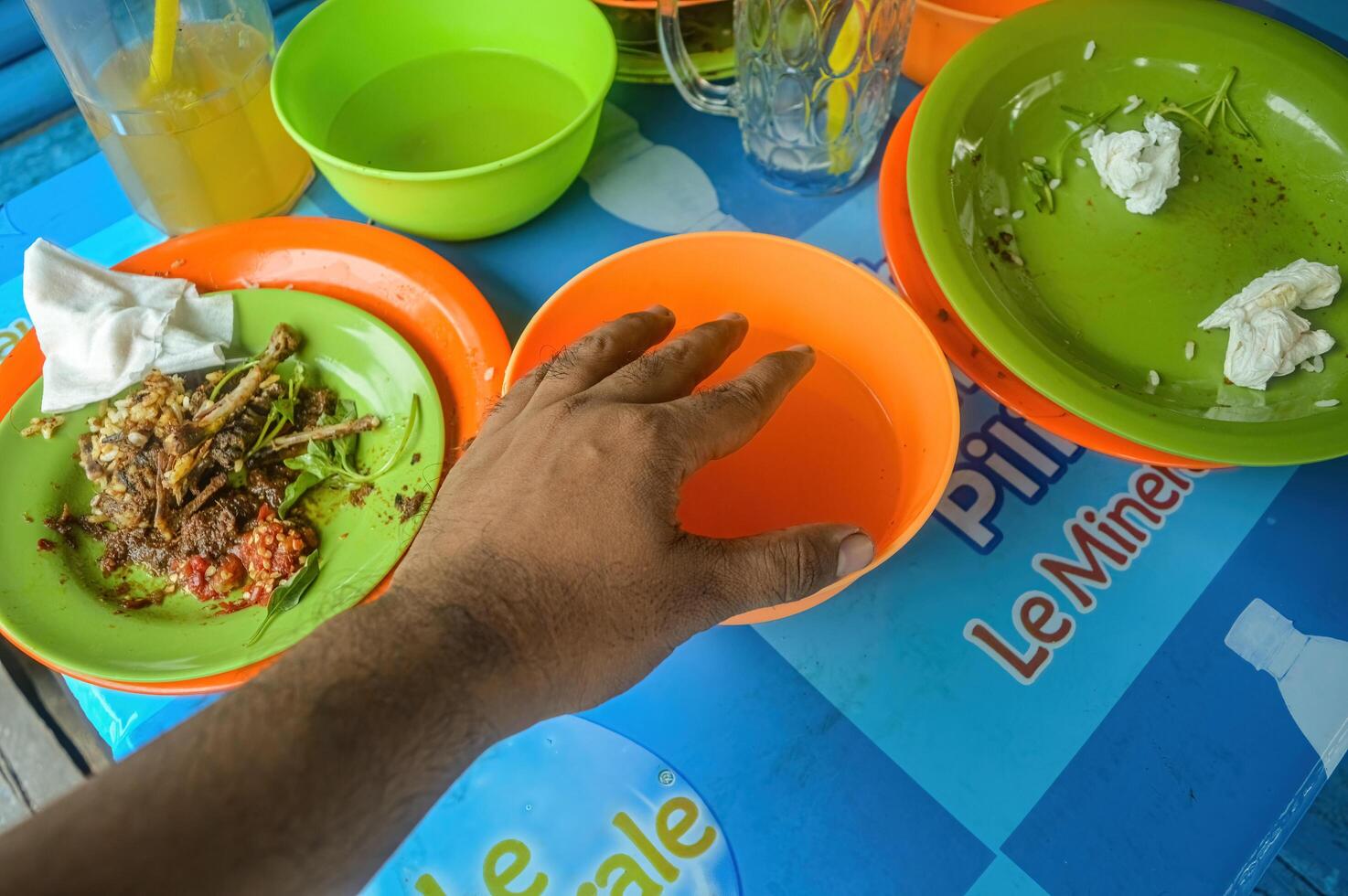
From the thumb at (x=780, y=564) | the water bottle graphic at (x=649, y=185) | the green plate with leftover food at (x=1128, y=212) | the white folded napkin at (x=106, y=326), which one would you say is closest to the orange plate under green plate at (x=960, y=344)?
the green plate with leftover food at (x=1128, y=212)

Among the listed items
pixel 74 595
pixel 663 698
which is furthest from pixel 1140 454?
pixel 74 595

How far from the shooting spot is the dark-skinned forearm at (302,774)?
1.14 feet

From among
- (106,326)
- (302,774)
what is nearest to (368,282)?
(106,326)

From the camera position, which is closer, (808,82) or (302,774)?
(302,774)

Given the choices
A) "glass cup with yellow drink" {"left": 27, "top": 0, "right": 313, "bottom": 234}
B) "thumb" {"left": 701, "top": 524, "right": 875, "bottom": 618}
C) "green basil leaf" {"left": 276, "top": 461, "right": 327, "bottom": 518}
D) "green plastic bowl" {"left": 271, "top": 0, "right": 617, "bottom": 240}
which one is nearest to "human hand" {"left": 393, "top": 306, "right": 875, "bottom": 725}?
"thumb" {"left": 701, "top": 524, "right": 875, "bottom": 618}

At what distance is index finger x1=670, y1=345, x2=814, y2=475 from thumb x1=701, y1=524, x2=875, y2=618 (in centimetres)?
7

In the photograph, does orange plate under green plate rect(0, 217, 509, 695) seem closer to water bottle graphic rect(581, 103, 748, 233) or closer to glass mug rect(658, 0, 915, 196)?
water bottle graphic rect(581, 103, 748, 233)

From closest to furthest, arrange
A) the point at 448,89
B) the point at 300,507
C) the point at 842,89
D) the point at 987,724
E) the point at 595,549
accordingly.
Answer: the point at 595,549 < the point at 987,724 < the point at 300,507 < the point at 842,89 < the point at 448,89

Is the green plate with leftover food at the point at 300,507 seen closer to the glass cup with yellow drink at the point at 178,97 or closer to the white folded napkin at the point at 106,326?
the white folded napkin at the point at 106,326

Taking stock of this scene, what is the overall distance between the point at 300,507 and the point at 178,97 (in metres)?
0.44

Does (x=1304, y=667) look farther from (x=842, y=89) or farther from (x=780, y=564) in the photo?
(x=842, y=89)

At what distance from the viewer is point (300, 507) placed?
0.75 metres

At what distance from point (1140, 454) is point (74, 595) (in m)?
0.89

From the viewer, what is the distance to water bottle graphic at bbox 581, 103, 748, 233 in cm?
93
